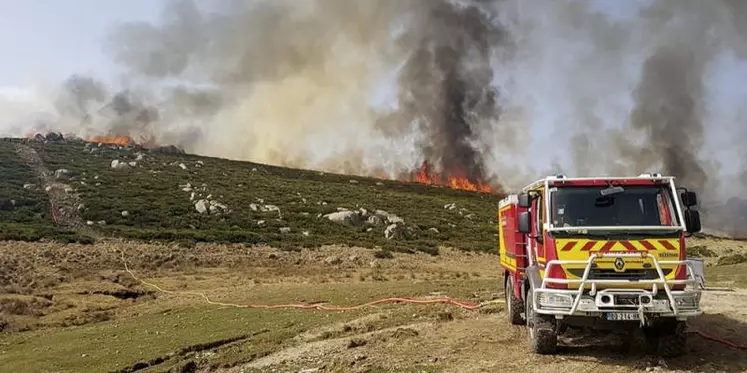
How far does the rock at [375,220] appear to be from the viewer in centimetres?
6222

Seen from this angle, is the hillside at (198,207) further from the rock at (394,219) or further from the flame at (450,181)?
the flame at (450,181)

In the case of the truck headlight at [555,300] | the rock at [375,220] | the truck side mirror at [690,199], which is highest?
the rock at [375,220]

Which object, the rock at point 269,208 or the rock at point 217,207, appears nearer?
the rock at point 217,207

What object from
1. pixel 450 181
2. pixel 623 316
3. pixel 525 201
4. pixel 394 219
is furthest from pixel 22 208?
pixel 450 181

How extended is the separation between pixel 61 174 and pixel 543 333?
2872 inches

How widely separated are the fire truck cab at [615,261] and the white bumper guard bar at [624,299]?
0.02 metres

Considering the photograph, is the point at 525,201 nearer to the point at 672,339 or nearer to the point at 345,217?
the point at 672,339

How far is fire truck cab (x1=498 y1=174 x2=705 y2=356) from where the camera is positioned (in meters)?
10.8

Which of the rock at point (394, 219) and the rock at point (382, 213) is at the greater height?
the rock at point (382, 213)

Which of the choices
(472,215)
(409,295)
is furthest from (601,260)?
(472,215)

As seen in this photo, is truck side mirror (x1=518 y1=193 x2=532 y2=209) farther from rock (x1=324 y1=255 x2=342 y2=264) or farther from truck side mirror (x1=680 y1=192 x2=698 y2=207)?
rock (x1=324 y1=255 x2=342 y2=264)

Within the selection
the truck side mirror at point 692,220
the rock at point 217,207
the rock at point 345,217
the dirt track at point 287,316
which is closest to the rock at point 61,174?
the rock at point 217,207

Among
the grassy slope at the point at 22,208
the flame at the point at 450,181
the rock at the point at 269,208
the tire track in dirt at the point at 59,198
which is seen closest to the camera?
the grassy slope at the point at 22,208

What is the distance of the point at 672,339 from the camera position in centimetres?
1170
